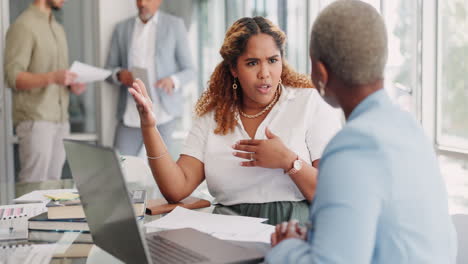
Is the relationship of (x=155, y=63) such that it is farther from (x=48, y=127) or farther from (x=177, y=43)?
(x=48, y=127)

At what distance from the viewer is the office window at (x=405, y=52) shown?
3.50 metres

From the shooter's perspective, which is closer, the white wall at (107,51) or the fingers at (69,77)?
the fingers at (69,77)

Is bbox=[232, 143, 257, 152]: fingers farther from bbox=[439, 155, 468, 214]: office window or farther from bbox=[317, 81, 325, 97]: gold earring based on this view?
bbox=[439, 155, 468, 214]: office window

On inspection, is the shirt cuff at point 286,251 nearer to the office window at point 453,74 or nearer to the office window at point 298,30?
the office window at point 453,74

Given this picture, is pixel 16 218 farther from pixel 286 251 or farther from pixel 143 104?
pixel 286 251

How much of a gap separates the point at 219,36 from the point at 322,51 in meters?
4.56

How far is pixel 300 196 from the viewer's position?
1.90 meters

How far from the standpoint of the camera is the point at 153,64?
4617mm

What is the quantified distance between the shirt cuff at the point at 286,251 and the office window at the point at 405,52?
262 cm

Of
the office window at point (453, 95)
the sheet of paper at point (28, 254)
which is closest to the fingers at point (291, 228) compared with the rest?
the sheet of paper at point (28, 254)

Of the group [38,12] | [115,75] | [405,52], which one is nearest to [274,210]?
[405,52]

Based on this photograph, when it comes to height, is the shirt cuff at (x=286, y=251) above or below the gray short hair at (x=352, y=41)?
below

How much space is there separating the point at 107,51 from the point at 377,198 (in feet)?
14.0

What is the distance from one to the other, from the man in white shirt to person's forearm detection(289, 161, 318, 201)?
281 centimetres
